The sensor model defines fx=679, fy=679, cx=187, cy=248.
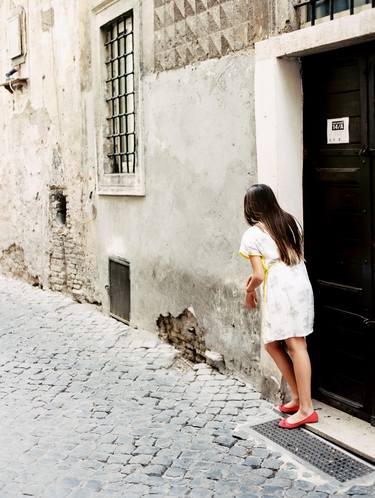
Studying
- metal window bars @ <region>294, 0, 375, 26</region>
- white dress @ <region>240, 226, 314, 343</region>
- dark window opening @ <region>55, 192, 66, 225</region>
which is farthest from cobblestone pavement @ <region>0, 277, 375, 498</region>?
metal window bars @ <region>294, 0, 375, 26</region>

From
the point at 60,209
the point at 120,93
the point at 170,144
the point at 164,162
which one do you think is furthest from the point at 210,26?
the point at 60,209

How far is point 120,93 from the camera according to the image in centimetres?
816

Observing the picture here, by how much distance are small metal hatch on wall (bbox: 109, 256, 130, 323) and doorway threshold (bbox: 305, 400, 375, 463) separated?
3422 millimetres

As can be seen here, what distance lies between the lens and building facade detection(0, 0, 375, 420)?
5.06 meters

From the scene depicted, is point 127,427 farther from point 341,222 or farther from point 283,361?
point 341,222

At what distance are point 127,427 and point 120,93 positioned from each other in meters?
4.53

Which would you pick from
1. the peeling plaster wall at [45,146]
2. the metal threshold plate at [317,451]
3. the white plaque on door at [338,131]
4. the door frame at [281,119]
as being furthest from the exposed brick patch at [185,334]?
the white plaque on door at [338,131]

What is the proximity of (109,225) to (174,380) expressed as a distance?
2.89 m

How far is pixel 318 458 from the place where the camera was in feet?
14.2

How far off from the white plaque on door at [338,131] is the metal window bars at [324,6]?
0.71m

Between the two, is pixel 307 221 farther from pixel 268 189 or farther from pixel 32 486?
pixel 32 486

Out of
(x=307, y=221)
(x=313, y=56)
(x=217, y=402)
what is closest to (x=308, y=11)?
(x=313, y=56)

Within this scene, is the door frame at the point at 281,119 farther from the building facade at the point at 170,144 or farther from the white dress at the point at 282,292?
the white dress at the point at 282,292

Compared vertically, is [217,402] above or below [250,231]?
below
